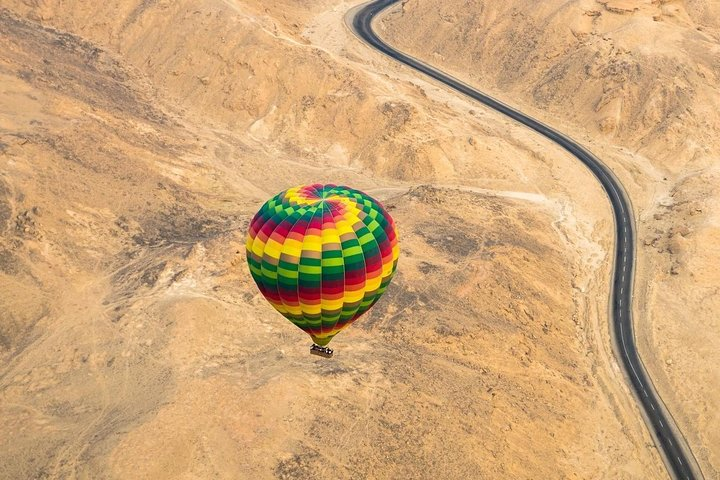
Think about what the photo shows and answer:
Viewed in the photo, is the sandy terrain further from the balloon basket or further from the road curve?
the balloon basket

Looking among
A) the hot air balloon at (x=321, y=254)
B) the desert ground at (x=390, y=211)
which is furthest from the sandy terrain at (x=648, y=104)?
the hot air balloon at (x=321, y=254)

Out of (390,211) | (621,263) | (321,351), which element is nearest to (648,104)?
(621,263)

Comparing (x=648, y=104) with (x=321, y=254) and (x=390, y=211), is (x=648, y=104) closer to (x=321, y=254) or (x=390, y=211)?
(x=390, y=211)

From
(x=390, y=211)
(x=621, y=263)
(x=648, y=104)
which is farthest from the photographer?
(x=648, y=104)

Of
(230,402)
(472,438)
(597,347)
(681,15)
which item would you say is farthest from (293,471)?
(681,15)

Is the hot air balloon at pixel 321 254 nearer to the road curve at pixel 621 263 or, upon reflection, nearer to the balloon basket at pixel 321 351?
the balloon basket at pixel 321 351

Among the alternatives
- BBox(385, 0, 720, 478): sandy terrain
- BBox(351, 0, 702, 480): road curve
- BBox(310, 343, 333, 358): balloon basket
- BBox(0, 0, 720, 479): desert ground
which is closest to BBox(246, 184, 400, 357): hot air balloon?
BBox(310, 343, 333, 358): balloon basket
